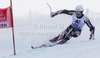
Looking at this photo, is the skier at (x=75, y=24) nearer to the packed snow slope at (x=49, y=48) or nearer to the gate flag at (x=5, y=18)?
the packed snow slope at (x=49, y=48)

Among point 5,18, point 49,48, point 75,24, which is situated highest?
point 5,18

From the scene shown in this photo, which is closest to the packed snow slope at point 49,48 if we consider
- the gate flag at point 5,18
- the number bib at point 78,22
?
the number bib at point 78,22

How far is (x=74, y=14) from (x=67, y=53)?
2753mm

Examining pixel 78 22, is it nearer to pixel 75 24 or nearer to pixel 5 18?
pixel 75 24

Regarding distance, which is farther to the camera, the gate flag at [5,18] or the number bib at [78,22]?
the number bib at [78,22]

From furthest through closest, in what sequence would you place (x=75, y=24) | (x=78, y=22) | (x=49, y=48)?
(x=75, y=24) → (x=78, y=22) → (x=49, y=48)

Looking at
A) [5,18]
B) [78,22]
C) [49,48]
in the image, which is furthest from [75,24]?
[5,18]

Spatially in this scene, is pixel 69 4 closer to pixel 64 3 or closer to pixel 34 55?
pixel 64 3

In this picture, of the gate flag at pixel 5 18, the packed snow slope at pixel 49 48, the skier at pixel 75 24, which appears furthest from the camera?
the skier at pixel 75 24

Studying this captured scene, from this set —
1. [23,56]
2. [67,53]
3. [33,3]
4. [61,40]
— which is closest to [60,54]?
[67,53]

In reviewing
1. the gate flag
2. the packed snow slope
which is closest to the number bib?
the packed snow slope

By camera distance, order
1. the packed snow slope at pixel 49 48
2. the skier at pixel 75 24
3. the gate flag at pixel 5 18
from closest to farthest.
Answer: the packed snow slope at pixel 49 48, the gate flag at pixel 5 18, the skier at pixel 75 24

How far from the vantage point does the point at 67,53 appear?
15.3 ft

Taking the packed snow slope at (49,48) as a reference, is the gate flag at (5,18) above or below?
above
